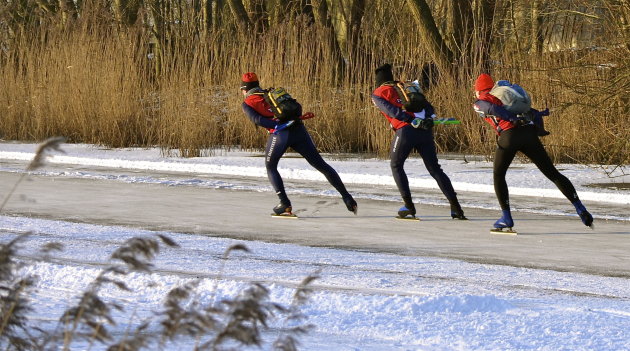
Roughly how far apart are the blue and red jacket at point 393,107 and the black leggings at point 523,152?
1.18 m

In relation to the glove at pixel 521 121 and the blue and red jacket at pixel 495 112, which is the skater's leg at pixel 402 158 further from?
the glove at pixel 521 121

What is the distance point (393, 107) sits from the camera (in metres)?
11.5

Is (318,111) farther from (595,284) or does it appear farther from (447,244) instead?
(595,284)

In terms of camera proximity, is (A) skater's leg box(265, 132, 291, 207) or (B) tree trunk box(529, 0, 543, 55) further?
(B) tree trunk box(529, 0, 543, 55)

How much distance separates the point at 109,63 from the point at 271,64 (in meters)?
3.70

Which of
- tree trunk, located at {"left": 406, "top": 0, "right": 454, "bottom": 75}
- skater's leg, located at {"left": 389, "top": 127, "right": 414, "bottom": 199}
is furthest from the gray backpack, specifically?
tree trunk, located at {"left": 406, "top": 0, "right": 454, "bottom": 75}

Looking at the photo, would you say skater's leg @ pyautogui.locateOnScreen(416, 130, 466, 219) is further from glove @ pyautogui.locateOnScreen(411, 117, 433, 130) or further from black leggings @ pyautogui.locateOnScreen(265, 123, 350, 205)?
black leggings @ pyautogui.locateOnScreen(265, 123, 350, 205)

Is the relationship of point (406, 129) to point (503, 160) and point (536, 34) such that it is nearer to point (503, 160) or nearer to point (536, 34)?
point (503, 160)

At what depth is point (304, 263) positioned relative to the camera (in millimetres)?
8633

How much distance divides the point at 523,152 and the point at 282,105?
2436 mm

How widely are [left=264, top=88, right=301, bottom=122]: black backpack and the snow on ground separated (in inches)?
78.3

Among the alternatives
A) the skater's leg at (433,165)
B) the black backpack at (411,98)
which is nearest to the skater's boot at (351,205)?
the skater's leg at (433,165)

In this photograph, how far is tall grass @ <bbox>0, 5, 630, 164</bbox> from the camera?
1731 cm

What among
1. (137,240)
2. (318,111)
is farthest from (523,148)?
(318,111)
